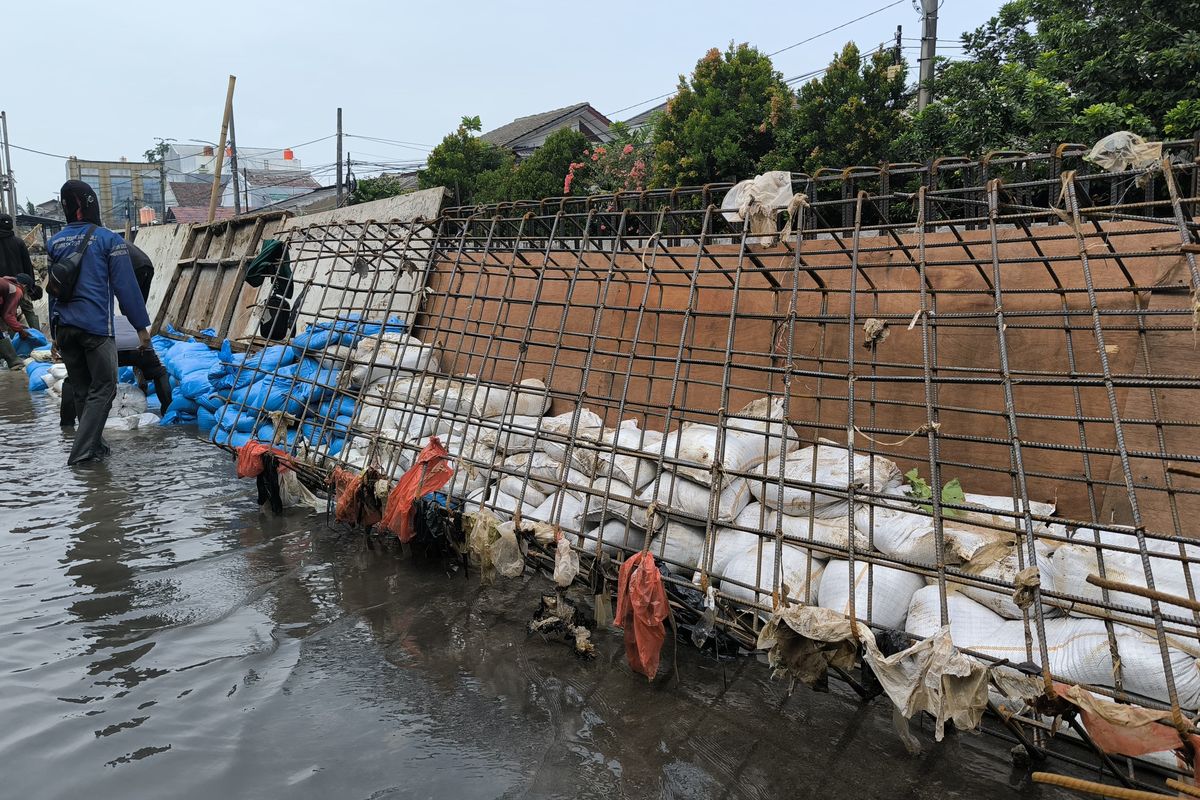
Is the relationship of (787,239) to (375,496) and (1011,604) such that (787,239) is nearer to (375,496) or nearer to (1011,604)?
(1011,604)

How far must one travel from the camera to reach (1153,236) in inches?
135

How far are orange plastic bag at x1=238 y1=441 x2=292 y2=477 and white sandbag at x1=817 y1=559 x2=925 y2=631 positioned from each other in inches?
130

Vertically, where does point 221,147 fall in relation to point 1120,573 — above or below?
above

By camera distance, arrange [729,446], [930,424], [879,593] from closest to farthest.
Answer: [930,424] < [879,593] < [729,446]

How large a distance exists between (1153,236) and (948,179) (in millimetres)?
5005

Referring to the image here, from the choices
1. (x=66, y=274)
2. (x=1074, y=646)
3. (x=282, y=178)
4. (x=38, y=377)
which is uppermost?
(x=282, y=178)

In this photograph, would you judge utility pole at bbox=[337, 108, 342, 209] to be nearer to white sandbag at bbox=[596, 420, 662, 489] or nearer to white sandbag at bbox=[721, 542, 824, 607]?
white sandbag at bbox=[596, 420, 662, 489]

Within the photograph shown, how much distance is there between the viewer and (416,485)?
3.86 meters

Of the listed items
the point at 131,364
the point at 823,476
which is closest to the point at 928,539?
the point at 823,476

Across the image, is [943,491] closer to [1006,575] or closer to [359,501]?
[1006,575]

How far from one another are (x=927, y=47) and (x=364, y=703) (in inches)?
418

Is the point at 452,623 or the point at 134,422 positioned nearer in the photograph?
the point at 452,623

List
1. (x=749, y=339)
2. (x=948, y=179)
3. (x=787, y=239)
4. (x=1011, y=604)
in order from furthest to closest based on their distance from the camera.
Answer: (x=948, y=179) < (x=749, y=339) < (x=787, y=239) < (x=1011, y=604)

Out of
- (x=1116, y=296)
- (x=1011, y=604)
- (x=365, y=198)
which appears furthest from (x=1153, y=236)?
(x=365, y=198)
